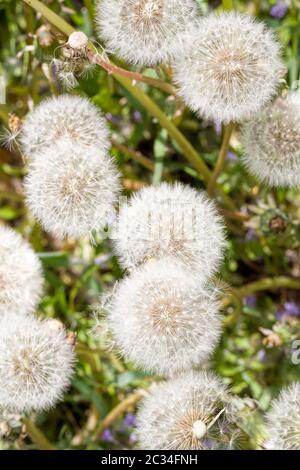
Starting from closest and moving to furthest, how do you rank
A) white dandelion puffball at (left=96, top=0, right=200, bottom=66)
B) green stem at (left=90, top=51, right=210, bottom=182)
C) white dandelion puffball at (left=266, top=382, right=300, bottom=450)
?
white dandelion puffball at (left=266, top=382, right=300, bottom=450) → white dandelion puffball at (left=96, top=0, right=200, bottom=66) → green stem at (left=90, top=51, right=210, bottom=182)

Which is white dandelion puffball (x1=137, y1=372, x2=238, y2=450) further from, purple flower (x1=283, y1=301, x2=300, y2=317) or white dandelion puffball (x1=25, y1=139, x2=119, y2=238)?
purple flower (x1=283, y1=301, x2=300, y2=317)

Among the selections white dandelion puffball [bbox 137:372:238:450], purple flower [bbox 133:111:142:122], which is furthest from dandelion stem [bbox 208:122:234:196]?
white dandelion puffball [bbox 137:372:238:450]

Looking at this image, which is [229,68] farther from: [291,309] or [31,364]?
[291,309]

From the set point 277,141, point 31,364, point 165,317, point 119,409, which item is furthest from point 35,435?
point 277,141

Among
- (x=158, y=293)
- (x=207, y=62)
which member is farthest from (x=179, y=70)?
(x=158, y=293)

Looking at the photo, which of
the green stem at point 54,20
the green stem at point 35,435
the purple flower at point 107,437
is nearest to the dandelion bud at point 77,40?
the green stem at point 54,20
